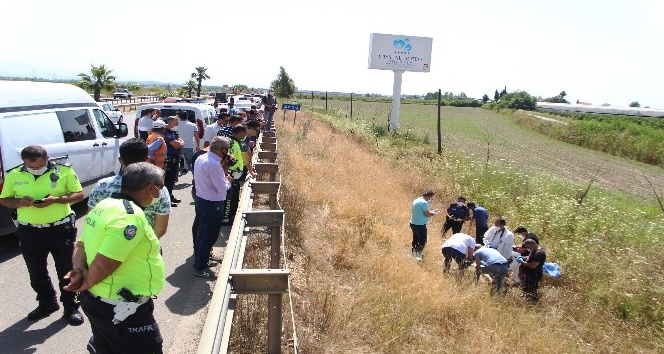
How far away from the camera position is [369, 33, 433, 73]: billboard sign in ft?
116

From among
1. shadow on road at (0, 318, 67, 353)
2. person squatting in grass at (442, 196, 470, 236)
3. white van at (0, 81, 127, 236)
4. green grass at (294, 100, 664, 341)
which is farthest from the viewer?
person squatting in grass at (442, 196, 470, 236)

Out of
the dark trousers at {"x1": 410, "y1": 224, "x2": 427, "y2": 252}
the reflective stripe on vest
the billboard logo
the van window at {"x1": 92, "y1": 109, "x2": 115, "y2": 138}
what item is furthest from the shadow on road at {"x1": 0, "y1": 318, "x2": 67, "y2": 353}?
the billboard logo

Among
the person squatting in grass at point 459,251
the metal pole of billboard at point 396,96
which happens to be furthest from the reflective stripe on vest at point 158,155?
the metal pole of billboard at point 396,96

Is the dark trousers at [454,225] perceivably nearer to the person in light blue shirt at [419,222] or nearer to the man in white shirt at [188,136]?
the person in light blue shirt at [419,222]

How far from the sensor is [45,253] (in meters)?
4.29

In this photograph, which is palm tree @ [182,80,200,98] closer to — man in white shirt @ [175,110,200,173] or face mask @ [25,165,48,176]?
man in white shirt @ [175,110,200,173]

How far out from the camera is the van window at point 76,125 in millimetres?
6976

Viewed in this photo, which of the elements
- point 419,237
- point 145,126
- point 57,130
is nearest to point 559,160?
point 419,237

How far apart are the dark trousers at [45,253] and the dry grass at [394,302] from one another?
2136 millimetres

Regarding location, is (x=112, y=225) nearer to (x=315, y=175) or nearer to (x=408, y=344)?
(x=408, y=344)

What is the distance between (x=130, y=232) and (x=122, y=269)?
257mm

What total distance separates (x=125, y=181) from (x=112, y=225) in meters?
0.32

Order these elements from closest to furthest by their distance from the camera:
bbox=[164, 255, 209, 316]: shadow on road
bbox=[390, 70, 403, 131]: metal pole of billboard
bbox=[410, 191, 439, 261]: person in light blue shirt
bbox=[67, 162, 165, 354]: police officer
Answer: bbox=[67, 162, 165, 354]: police officer → bbox=[164, 255, 209, 316]: shadow on road → bbox=[410, 191, 439, 261]: person in light blue shirt → bbox=[390, 70, 403, 131]: metal pole of billboard

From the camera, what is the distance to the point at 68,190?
14.0ft
